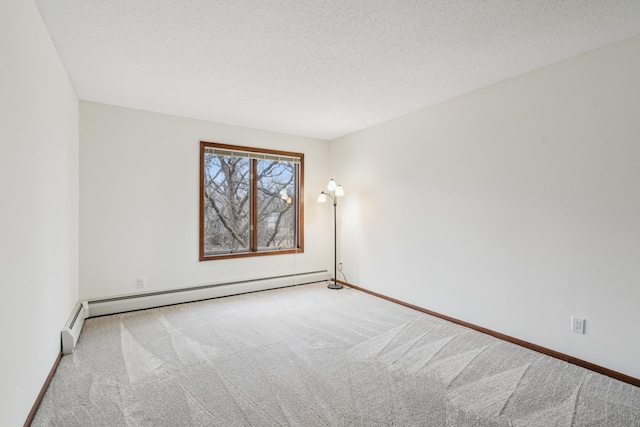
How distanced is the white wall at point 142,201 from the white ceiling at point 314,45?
0.41 metres

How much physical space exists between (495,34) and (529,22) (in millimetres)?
206

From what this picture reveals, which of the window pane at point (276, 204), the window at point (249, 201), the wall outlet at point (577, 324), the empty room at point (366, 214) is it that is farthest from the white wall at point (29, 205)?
the wall outlet at point (577, 324)

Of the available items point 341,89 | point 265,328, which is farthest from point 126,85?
point 265,328

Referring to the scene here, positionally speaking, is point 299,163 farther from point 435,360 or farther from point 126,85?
point 435,360

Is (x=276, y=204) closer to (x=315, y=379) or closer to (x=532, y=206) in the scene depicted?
(x=315, y=379)

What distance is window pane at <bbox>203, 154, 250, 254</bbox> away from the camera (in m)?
4.43

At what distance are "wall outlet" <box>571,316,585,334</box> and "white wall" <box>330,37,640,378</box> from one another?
0.15ft

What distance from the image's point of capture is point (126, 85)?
10.2 ft

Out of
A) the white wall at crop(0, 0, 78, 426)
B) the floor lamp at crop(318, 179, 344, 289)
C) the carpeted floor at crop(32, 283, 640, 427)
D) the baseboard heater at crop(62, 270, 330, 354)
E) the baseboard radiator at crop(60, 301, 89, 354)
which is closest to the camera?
the white wall at crop(0, 0, 78, 426)

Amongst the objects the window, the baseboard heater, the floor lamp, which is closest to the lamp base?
the floor lamp

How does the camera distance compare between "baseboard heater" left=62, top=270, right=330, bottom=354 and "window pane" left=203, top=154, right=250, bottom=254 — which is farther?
"window pane" left=203, top=154, right=250, bottom=254

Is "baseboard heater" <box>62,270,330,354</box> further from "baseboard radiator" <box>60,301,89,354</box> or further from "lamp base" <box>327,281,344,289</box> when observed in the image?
"lamp base" <box>327,281,344,289</box>

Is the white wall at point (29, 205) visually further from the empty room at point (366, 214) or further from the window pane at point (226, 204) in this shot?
the window pane at point (226, 204)

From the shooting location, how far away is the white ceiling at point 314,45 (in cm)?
196
